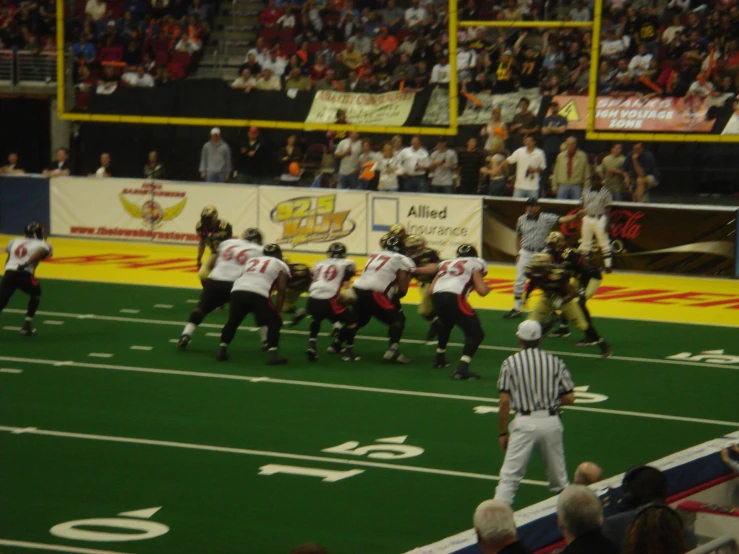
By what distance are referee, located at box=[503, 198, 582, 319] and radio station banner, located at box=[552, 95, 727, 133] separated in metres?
6.95

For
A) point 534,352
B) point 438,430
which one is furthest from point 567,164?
point 534,352

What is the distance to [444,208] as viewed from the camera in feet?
78.1

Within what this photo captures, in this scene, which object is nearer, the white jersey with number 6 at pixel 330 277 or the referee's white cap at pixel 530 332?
the referee's white cap at pixel 530 332

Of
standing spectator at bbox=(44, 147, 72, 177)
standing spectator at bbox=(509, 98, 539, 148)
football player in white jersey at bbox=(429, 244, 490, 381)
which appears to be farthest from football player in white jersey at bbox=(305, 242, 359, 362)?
standing spectator at bbox=(44, 147, 72, 177)

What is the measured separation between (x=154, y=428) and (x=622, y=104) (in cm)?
1525

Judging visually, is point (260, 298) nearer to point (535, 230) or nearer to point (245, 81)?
point (535, 230)

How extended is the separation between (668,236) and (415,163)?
5.22 metres

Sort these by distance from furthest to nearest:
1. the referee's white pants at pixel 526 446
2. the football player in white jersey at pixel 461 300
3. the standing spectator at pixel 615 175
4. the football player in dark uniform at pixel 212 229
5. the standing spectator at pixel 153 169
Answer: the standing spectator at pixel 153 169
the standing spectator at pixel 615 175
the football player in dark uniform at pixel 212 229
the football player in white jersey at pixel 461 300
the referee's white pants at pixel 526 446

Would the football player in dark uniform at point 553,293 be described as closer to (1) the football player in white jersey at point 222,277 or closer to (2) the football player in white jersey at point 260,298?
(2) the football player in white jersey at point 260,298

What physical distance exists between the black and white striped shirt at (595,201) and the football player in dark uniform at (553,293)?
18.4ft

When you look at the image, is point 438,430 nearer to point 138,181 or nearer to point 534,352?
point 534,352

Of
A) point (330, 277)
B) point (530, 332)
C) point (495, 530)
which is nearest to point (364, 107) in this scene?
point (330, 277)

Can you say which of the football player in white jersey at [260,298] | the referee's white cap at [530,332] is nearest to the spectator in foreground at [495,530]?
the referee's white cap at [530,332]

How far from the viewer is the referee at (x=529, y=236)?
60.4 ft
